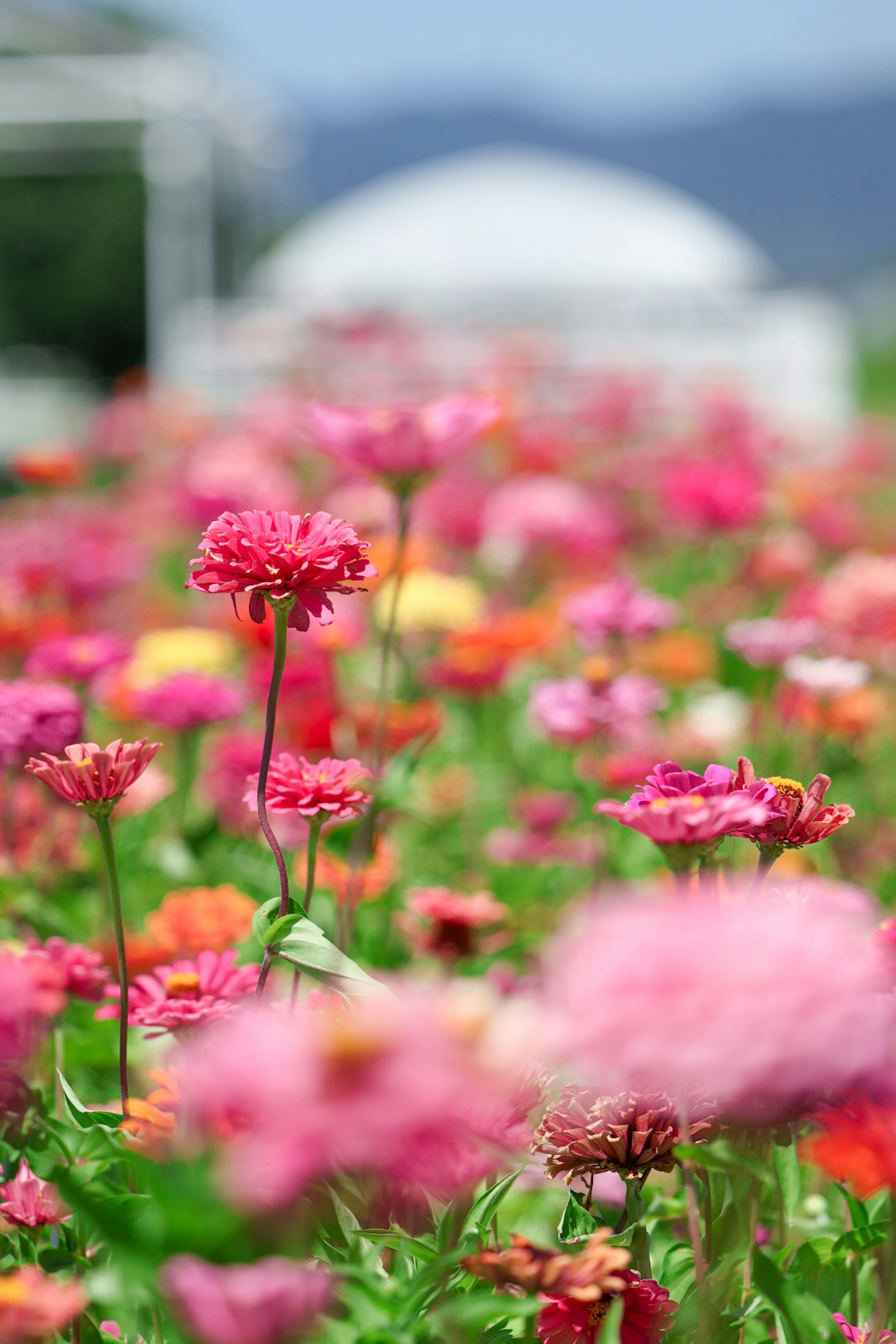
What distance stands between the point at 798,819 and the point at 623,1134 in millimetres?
156

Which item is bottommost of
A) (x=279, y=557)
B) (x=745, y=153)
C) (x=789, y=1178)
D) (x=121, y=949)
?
(x=789, y=1178)

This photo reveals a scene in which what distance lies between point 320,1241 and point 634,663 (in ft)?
4.65

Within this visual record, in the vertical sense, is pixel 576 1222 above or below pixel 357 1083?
below

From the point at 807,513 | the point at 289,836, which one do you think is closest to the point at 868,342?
the point at 807,513

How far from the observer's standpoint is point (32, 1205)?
590 mm

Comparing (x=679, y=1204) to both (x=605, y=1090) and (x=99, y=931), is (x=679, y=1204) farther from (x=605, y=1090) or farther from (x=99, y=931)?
(x=99, y=931)

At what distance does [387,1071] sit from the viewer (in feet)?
1.00

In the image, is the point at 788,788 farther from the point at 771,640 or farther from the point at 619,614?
the point at 771,640

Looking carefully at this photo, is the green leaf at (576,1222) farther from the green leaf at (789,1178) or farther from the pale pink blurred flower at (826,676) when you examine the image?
the pale pink blurred flower at (826,676)

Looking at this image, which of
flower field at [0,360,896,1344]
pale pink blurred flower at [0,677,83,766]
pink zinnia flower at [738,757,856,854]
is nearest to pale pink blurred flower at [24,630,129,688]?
flower field at [0,360,896,1344]

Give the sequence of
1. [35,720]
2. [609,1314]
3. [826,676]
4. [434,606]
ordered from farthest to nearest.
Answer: [434,606] < [826,676] < [35,720] < [609,1314]

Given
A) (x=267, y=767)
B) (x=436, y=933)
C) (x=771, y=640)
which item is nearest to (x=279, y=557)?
(x=267, y=767)

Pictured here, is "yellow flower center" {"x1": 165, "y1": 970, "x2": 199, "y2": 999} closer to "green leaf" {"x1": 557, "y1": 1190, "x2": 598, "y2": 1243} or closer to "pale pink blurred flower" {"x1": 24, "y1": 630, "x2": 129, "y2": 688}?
"green leaf" {"x1": 557, "y1": 1190, "x2": 598, "y2": 1243}

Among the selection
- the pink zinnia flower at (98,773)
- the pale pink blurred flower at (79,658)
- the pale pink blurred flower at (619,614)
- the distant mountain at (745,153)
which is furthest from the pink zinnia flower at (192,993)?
the distant mountain at (745,153)
